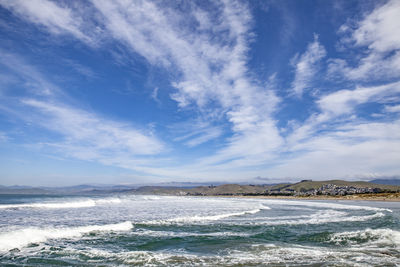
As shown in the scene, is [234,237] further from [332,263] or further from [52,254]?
[52,254]

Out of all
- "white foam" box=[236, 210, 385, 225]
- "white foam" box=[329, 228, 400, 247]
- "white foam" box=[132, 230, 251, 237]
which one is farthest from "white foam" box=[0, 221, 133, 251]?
"white foam" box=[329, 228, 400, 247]

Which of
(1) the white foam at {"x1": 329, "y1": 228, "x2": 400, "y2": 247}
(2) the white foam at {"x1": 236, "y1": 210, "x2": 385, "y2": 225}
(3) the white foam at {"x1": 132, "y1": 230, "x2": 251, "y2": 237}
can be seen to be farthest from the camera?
(2) the white foam at {"x1": 236, "y1": 210, "x2": 385, "y2": 225}

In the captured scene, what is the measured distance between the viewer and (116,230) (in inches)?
816

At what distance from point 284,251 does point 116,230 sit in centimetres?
1340

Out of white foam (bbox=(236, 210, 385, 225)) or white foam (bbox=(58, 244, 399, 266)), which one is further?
white foam (bbox=(236, 210, 385, 225))

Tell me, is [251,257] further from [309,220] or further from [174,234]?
[309,220]

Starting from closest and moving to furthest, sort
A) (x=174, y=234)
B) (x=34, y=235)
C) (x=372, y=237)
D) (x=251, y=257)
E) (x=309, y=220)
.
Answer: (x=251, y=257) < (x=34, y=235) < (x=372, y=237) < (x=174, y=234) < (x=309, y=220)

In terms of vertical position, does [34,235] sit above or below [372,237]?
above

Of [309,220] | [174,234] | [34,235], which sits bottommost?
[309,220]

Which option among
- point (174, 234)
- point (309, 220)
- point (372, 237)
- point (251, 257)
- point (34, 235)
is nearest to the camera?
Result: point (251, 257)

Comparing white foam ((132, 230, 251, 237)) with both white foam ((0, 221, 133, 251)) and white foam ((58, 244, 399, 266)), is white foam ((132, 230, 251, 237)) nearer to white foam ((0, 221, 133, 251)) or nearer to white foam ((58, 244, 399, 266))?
white foam ((0, 221, 133, 251))

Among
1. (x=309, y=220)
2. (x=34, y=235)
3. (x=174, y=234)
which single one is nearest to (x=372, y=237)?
(x=309, y=220)

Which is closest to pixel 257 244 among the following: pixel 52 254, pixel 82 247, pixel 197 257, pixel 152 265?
pixel 197 257

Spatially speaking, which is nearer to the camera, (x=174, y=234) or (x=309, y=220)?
(x=174, y=234)
